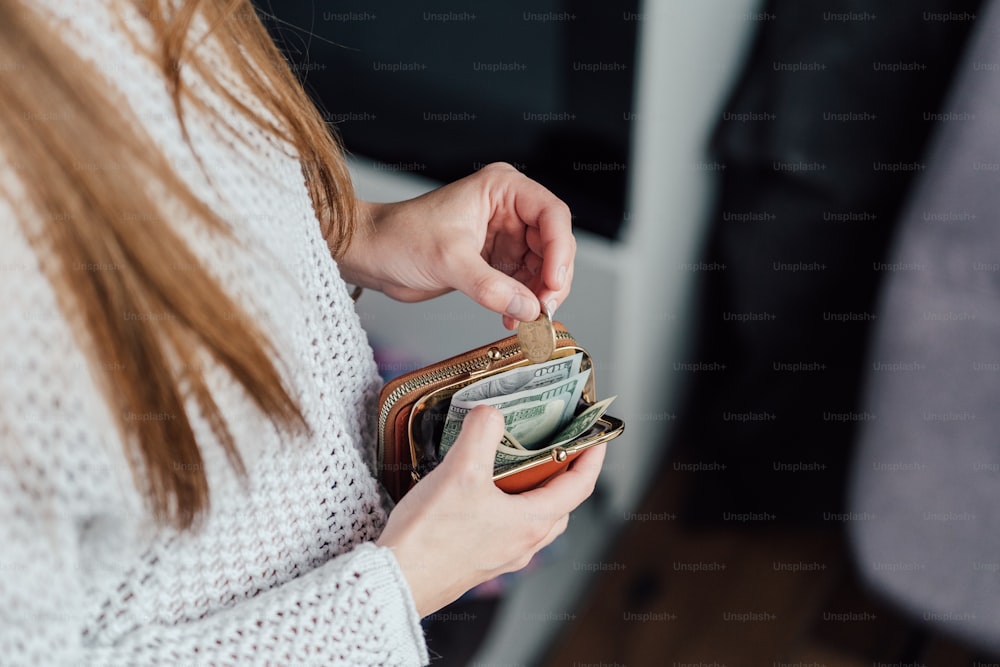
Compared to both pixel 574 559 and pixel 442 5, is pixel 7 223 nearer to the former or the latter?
pixel 442 5

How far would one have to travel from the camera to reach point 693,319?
150 cm

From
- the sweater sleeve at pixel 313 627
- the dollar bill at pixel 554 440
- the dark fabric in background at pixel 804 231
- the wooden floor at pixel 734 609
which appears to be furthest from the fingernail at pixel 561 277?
the wooden floor at pixel 734 609

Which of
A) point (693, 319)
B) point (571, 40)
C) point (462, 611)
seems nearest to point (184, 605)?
point (462, 611)

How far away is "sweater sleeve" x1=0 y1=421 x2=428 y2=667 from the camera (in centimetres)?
43

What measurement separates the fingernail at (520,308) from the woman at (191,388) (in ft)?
0.43

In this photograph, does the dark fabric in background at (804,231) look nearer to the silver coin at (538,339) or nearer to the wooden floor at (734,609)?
the wooden floor at (734,609)

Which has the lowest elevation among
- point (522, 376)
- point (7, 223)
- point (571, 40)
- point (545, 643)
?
point (545, 643)

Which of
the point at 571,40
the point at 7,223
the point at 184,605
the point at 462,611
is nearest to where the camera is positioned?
the point at 7,223

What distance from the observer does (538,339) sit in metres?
0.72

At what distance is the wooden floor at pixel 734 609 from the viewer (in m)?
1.39

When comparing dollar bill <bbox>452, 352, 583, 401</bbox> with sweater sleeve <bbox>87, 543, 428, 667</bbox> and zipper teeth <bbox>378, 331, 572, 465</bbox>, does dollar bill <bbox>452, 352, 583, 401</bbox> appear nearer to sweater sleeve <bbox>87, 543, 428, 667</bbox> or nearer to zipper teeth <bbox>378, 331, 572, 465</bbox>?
zipper teeth <bbox>378, 331, 572, 465</bbox>

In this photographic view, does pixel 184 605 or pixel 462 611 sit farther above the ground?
pixel 184 605

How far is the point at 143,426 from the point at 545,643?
1117mm

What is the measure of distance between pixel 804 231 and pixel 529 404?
0.70 m
